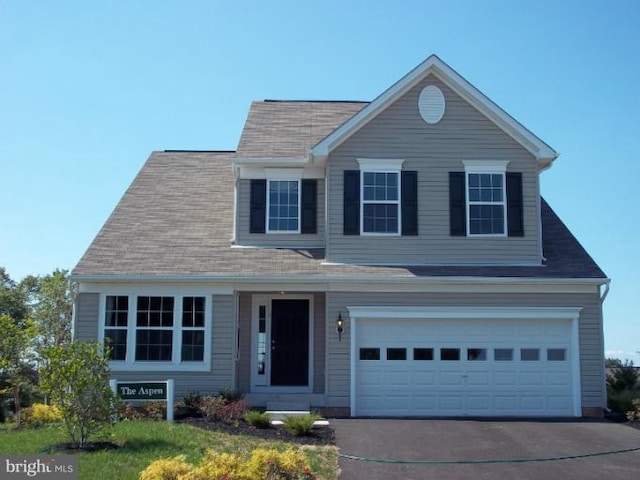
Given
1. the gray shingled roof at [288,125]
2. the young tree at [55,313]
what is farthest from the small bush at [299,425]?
the young tree at [55,313]

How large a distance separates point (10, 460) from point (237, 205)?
31.5ft

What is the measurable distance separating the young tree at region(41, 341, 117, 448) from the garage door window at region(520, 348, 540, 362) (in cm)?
970

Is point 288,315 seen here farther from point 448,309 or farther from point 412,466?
point 412,466

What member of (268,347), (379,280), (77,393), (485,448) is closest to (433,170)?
(379,280)

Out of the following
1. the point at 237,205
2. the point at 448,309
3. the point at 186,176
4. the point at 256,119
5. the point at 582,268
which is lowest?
the point at 448,309

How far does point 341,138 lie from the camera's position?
17.5 m

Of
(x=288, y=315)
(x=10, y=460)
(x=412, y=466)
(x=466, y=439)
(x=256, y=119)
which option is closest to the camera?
(x=10, y=460)

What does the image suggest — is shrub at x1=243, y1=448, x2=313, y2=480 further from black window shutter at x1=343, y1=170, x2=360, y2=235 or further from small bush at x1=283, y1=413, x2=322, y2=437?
black window shutter at x1=343, y1=170, x2=360, y2=235

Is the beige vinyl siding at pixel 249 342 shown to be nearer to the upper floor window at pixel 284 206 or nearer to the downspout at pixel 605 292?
the upper floor window at pixel 284 206

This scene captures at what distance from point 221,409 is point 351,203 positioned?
5.91 m

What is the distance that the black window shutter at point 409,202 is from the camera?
17312 mm

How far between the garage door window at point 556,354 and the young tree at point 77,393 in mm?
10244

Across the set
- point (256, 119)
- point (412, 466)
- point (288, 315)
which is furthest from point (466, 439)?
point (256, 119)

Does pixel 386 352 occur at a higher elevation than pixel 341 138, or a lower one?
lower
